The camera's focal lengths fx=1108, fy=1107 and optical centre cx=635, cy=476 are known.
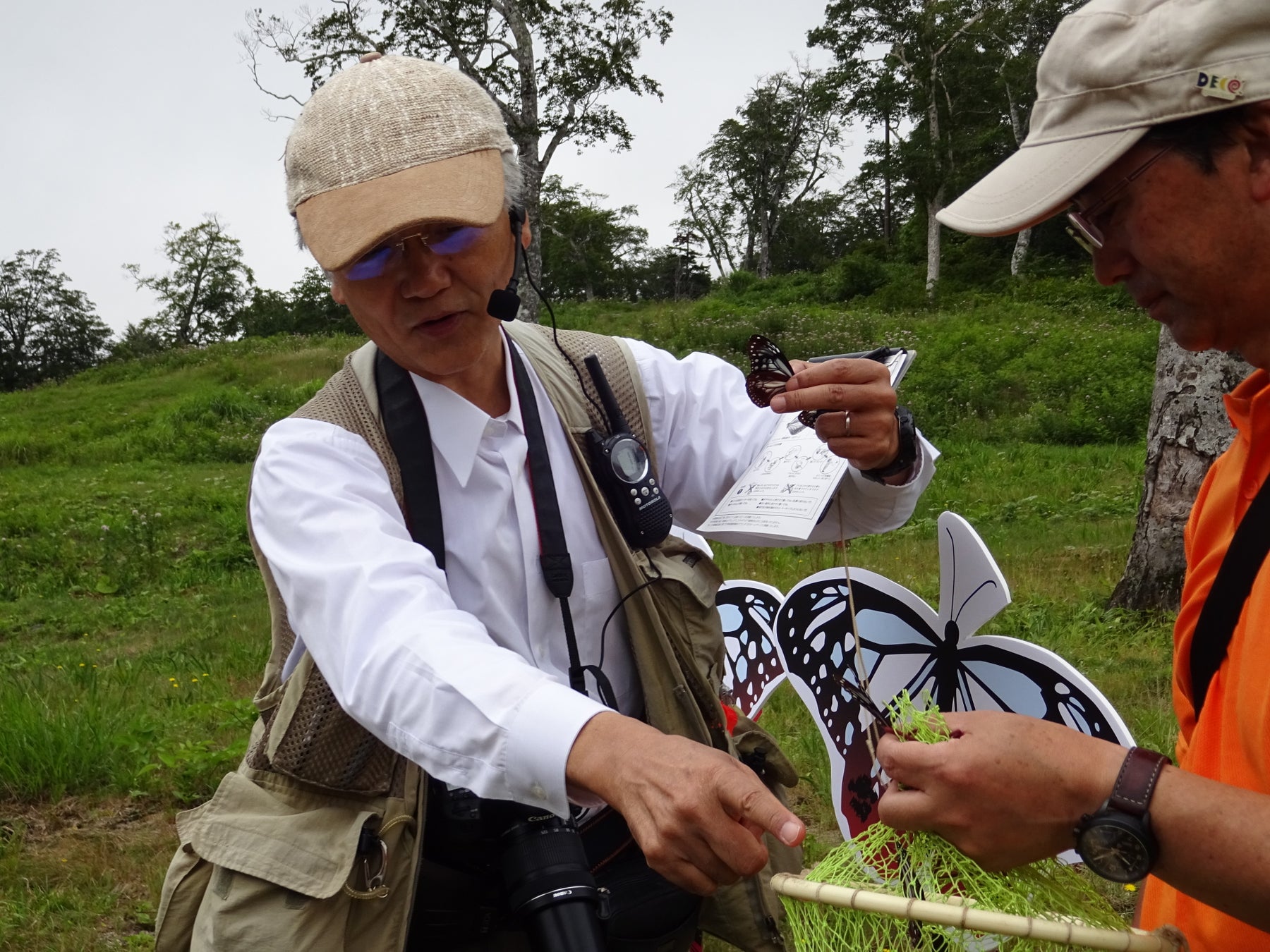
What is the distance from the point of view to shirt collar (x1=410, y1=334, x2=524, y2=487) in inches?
80.8

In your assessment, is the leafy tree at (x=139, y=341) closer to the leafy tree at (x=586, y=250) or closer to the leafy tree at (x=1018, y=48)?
the leafy tree at (x=586, y=250)

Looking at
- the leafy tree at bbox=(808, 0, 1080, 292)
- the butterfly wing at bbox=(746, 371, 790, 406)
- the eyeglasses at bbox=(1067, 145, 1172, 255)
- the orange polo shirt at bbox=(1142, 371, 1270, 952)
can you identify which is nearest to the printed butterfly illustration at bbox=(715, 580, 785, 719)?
the butterfly wing at bbox=(746, 371, 790, 406)

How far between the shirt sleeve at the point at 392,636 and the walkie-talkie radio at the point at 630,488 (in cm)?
40

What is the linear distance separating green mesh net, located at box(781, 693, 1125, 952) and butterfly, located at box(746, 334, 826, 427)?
0.74 meters

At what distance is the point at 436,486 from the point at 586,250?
48.6m

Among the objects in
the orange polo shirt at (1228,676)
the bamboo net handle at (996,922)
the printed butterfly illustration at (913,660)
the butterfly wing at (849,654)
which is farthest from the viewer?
the butterfly wing at (849,654)

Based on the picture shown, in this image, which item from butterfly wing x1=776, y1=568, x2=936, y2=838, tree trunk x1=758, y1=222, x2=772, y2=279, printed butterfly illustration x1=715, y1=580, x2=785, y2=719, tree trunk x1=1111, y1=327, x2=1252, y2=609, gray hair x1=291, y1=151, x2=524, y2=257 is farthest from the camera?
tree trunk x1=758, y1=222, x2=772, y2=279

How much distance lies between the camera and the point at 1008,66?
97.8 ft

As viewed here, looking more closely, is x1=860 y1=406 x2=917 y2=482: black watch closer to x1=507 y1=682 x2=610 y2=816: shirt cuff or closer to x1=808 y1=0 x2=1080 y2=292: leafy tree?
x1=507 y1=682 x2=610 y2=816: shirt cuff

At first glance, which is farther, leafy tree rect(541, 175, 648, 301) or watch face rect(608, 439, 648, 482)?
leafy tree rect(541, 175, 648, 301)

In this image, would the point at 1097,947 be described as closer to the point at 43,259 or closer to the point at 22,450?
the point at 22,450

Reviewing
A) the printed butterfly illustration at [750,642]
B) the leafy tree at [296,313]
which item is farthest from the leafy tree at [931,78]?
the printed butterfly illustration at [750,642]

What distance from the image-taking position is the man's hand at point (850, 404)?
1982mm

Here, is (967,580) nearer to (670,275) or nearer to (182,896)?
(182,896)
